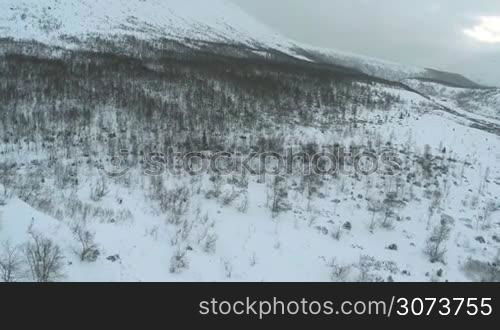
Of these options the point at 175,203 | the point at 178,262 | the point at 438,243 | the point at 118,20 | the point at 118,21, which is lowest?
the point at 178,262

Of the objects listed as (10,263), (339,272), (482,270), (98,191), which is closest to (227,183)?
(98,191)

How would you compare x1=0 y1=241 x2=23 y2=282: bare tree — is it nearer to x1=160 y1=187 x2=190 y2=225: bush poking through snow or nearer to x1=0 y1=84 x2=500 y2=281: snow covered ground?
x1=0 y1=84 x2=500 y2=281: snow covered ground

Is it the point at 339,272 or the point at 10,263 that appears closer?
the point at 10,263

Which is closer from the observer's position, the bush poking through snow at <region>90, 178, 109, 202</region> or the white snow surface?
the bush poking through snow at <region>90, 178, 109, 202</region>

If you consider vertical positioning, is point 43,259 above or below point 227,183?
below

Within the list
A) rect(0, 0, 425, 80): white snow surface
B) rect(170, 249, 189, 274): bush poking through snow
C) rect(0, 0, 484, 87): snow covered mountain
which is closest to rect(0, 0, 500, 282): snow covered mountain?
rect(170, 249, 189, 274): bush poking through snow

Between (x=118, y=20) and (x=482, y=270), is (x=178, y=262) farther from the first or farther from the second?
(x=118, y=20)

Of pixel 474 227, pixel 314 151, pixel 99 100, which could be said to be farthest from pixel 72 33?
pixel 474 227

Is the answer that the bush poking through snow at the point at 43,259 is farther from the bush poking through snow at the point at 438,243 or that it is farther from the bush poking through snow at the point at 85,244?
the bush poking through snow at the point at 438,243
